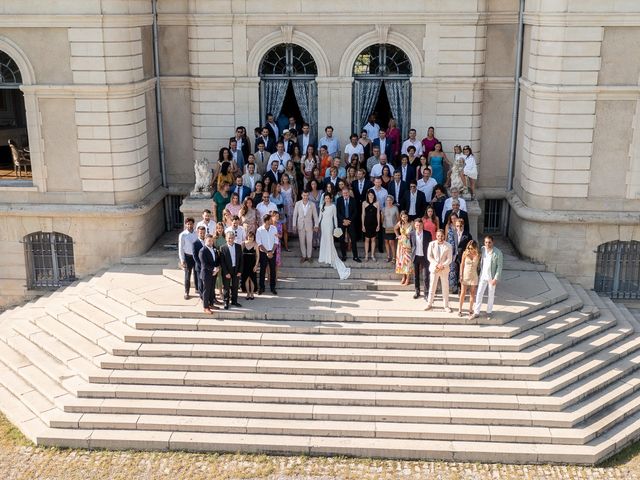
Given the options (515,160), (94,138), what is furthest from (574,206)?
(94,138)

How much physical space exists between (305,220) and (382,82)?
5434 millimetres

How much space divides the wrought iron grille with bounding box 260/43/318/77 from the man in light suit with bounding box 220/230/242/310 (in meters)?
7.10

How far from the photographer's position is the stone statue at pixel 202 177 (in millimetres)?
21891

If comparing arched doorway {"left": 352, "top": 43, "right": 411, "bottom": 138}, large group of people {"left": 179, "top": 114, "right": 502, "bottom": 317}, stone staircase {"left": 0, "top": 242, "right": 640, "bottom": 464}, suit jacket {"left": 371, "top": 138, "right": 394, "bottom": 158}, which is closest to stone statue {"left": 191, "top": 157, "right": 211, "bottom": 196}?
large group of people {"left": 179, "top": 114, "right": 502, "bottom": 317}

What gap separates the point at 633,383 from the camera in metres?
18.0

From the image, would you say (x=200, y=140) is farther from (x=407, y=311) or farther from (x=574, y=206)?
(x=574, y=206)

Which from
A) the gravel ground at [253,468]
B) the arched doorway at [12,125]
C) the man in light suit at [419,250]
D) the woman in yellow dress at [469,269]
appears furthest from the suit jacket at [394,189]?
the arched doorway at [12,125]

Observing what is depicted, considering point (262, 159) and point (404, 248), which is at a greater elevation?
point (262, 159)

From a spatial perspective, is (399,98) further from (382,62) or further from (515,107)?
(515,107)

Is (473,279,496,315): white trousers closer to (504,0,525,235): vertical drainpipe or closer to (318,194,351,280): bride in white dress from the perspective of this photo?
(318,194,351,280): bride in white dress

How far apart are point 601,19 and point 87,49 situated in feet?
41.1

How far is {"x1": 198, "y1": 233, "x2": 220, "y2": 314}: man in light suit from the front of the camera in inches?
720

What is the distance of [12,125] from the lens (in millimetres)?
27734

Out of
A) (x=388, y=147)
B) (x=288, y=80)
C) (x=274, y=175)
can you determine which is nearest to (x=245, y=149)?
(x=274, y=175)
